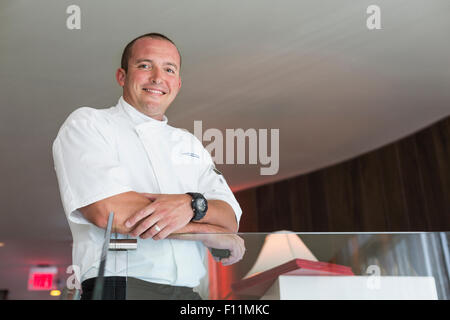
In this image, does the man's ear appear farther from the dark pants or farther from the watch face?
the dark pants

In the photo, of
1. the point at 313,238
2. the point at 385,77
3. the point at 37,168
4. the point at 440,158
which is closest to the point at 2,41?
the point at 37,168

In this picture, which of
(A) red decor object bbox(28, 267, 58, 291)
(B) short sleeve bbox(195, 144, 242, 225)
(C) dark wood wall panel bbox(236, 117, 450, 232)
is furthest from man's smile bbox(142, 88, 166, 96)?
(C) dark wood wall panel bbox(236, 117, 450, 232)

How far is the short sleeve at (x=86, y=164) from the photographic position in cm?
99

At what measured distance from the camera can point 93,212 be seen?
3.16ft

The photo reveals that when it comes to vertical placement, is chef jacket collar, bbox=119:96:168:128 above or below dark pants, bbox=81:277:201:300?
above

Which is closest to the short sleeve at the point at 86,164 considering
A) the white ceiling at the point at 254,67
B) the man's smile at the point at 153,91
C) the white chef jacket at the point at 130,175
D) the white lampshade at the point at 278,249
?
the white chef jacket at the point at 130,175

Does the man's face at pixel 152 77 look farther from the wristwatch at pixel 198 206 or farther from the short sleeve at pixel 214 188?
the wristwatch at pixel 198 206

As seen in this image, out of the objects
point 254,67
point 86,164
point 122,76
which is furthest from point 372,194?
point 86,164

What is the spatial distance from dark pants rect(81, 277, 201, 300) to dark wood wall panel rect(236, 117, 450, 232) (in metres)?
2.63

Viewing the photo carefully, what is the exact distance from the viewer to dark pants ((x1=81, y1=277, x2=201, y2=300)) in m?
0.67

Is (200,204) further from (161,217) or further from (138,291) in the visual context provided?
(138,291)

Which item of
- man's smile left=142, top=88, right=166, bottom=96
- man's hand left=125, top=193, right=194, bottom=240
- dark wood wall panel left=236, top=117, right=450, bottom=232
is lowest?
man's hand left=125, top=193, right=194, bottom=240

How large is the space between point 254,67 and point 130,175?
1.47 m

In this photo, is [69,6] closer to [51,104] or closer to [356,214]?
[51,104]
